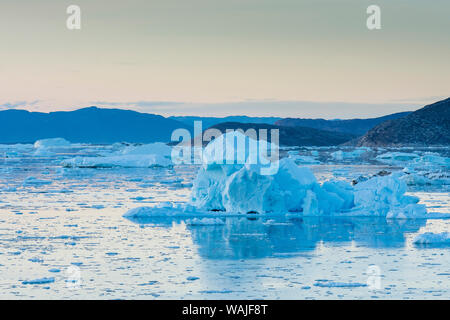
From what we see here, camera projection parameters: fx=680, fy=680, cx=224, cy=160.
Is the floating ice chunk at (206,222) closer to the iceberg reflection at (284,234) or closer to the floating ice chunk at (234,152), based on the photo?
the iceberg reflection at (284,234)

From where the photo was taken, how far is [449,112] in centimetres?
11625

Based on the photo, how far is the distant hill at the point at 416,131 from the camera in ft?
353

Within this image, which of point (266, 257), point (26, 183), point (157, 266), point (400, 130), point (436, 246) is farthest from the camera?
point (400, 130)

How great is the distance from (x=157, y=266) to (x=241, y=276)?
1.23 metres

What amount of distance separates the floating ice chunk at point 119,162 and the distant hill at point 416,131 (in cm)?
7243

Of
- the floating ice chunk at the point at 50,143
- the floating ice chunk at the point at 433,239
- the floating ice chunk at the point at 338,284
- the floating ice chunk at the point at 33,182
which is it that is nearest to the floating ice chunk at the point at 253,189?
the floating ice chunk at the point at 433,239

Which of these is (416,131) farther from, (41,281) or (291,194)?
(41,281)

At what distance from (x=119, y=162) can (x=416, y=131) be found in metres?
82.0

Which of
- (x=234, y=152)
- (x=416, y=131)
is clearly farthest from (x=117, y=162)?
(x=416, y=131)

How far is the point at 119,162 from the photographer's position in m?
38.1
